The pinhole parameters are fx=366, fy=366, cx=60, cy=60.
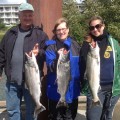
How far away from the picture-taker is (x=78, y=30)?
24.2m

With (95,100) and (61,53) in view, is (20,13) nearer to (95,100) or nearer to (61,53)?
(61,53)

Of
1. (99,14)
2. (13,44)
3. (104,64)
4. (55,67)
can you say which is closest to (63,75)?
(55,67)

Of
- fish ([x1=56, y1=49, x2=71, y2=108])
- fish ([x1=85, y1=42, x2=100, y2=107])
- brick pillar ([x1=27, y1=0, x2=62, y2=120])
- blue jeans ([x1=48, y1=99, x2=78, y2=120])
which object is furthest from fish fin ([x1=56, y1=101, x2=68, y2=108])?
brick pillar ([x1=27, y1=0, x2=62, y2=120])

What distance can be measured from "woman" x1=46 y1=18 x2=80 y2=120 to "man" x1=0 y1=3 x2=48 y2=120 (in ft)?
0.65

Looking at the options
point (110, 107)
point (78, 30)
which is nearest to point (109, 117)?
point (110, 107)

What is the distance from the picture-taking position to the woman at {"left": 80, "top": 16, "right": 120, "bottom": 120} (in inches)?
194

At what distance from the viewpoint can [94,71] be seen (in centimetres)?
484

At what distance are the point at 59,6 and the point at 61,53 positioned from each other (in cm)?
162

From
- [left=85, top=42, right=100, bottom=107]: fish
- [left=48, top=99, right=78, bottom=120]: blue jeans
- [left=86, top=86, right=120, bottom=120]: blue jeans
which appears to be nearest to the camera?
[left=85, top=42, right=100, bottom=107]: fish

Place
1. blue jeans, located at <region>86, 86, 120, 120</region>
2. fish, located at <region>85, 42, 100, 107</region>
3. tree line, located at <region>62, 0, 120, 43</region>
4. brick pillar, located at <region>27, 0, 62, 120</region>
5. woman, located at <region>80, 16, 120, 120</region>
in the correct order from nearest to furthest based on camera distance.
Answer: fish, located at <region>85, 42, 100, 107</region>, woman, located at <region>80, 16, 120, 120</region>, blue jeans, located at <region>86, 86, 120, 120</region>, brick pillar, located at <region>27, 0, 62, 120</region>, tree line, located at <region>62, 0, 120, 43</region>

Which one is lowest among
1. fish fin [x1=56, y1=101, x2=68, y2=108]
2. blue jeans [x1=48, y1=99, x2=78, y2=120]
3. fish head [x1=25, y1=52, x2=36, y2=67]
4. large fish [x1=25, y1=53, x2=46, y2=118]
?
blue jeans [x1=48, y1=99, x2=78, y2=120]

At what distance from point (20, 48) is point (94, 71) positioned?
1120 millimetres

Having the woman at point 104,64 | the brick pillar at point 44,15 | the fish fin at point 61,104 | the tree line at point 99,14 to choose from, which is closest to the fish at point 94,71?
the woman at point 104,64

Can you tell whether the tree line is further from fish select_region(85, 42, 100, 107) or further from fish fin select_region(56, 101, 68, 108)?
fish select_region(85, 42, 100, 107)
